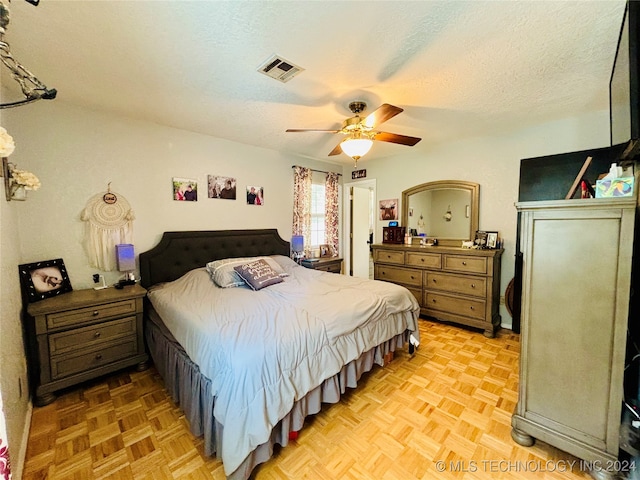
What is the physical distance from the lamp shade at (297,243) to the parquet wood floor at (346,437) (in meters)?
2.15

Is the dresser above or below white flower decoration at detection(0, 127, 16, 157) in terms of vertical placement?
below

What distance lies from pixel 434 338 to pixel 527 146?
2.46m

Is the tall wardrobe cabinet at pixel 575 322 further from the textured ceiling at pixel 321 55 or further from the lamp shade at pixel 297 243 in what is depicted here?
the lamp shade at pixel 297 243

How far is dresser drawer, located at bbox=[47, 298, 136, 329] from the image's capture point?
199 centimetres

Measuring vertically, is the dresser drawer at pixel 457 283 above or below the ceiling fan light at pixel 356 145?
below

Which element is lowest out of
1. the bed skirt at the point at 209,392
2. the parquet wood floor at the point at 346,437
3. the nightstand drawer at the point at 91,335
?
the parquet wood floor at the point at 346,437

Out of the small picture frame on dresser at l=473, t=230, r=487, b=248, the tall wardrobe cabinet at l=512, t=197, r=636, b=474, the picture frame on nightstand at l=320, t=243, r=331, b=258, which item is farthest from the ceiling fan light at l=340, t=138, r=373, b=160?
the picture frame on nightstand at l=320, t=243, r=331, b=258

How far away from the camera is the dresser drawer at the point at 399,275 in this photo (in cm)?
366

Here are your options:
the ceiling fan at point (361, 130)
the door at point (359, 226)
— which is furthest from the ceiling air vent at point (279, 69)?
the door at point (359, 226)

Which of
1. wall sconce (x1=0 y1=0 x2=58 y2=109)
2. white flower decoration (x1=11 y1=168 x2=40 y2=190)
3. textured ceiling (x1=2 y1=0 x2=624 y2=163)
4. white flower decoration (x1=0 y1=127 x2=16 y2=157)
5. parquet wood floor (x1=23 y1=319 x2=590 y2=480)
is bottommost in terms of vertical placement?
parquet wood floor (x1=23 y1=319 x2=590 y2=480)

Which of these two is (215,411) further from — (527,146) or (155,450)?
(527,146)

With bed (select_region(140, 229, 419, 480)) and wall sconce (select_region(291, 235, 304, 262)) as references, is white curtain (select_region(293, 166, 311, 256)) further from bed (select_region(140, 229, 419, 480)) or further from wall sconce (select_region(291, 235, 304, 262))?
bed (select_region(140, 229, 419, 480))

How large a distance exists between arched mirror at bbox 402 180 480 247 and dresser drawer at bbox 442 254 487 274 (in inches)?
17.6

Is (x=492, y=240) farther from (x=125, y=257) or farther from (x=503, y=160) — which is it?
(x=125, y=257)
